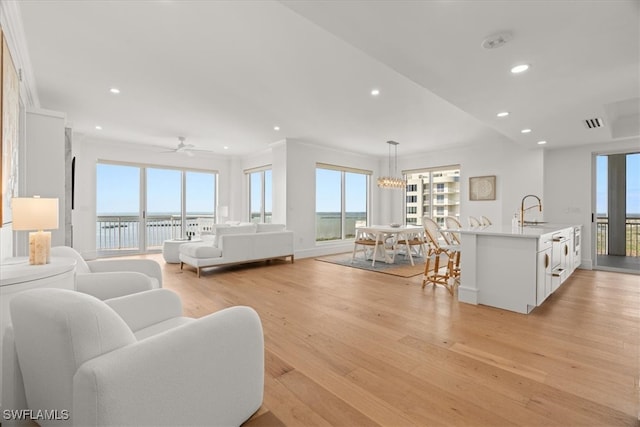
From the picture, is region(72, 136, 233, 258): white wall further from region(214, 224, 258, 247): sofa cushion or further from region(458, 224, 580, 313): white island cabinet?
region(458, 224, 580, 313): white island cabinet

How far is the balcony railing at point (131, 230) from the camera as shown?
6.96m

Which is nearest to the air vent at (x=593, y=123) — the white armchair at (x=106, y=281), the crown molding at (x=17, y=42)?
the white armchair at (x=106, y=281)

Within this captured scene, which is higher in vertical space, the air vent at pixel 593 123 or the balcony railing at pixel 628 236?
the air vent at pixel 593 123

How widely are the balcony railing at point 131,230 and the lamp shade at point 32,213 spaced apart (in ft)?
18.5

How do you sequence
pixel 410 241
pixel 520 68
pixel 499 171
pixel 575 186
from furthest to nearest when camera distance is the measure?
pixel 499 171, pixel 410 241, pixel 575 186, pixel 520 68

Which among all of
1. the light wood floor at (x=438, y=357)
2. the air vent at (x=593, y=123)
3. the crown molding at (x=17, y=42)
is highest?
the crown molding at (x=17, y=42)

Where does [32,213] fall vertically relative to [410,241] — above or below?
above

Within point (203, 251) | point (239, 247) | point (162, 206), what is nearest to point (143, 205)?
point (162, 206)

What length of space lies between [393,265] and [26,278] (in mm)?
5138

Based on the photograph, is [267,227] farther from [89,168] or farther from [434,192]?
[434,192]

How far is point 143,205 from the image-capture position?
7.25m

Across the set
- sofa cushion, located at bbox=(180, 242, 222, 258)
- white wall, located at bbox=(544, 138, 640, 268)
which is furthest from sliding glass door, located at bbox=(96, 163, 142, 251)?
white wall, located at bbox=(544, 138, 640, 268)

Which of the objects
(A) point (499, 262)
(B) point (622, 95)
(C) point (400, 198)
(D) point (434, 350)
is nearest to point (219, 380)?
(D) point (434, 350)

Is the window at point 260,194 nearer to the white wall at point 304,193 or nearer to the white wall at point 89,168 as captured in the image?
the white wall at point 304,193
